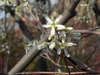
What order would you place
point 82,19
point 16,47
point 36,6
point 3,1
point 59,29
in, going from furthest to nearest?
point 16,47, point 36,6, point 82,19, point 3,1, point 59,29

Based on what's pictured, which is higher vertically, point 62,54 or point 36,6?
point 62,54

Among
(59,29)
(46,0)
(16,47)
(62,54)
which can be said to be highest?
(59,29)

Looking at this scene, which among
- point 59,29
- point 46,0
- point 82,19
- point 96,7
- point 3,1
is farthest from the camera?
point 46,0

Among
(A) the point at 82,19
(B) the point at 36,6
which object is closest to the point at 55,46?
(A) the point at 82,19

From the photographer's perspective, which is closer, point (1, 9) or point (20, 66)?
point (20, 66)

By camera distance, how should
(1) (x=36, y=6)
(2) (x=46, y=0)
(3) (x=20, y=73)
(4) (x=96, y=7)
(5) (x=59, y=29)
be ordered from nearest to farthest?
(5) (x=59, y=29) < (3) (x=20, y=73) < (1) (x=36, y=6) < (4) (x=96, y=7) < (2) (x=46, y=0)

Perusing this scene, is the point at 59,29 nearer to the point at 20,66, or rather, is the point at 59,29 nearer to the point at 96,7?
the point at 20,66

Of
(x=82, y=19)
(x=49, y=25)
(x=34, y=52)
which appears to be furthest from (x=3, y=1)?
(x=82, y=19)

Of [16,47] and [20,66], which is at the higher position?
[20,66]

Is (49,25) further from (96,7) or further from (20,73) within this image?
(96,7)
